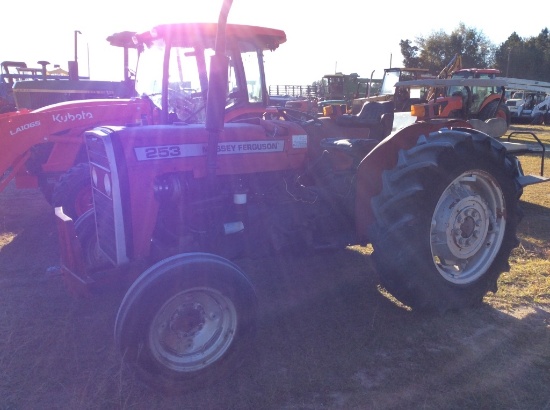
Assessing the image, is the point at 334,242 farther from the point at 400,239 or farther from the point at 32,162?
the point at 32,162

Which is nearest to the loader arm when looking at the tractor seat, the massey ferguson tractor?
the massey ferguson tractor

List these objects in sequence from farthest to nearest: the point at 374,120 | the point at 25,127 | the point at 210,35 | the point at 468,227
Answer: the point at 25,127, the point at 374,120, the point at 210,35, the point at 468,227

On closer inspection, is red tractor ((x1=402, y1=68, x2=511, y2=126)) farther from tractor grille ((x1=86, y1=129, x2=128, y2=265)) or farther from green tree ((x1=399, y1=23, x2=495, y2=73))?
green tree ((x1=399, y1=23, x2=495, y2=73))

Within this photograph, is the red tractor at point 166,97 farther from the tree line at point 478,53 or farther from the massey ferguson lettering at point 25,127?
the tree line at point 478,53

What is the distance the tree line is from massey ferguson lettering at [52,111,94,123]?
141 ft

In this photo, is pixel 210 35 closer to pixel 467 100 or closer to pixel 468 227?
pixel 468 227

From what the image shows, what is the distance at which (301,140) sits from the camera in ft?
12.9

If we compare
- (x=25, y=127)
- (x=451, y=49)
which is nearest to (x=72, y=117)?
(x=25, y=127)

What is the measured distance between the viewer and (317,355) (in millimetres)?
3213

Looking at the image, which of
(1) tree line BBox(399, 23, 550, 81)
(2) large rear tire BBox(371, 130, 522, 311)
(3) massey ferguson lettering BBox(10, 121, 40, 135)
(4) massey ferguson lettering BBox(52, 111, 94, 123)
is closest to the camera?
(2) large rear tire BBox(371, 130, 522, 311)

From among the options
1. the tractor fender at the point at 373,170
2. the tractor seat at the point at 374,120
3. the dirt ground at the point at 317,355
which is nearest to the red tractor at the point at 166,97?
the tractor seat at the point at 374,120

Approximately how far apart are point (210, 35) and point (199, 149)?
2286 mm

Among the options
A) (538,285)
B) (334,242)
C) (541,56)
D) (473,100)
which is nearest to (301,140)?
(334,242)

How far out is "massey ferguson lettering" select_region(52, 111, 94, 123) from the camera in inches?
243
